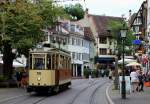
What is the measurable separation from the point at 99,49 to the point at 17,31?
9242cm

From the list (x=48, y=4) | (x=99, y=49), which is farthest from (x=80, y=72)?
(x=48, y=4)

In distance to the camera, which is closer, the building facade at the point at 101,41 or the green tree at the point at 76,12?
the green tree at the point at 76,12

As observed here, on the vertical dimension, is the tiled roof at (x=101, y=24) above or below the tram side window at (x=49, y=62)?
above

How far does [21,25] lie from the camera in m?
51.0

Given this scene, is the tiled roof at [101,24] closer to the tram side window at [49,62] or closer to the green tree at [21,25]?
the green tree at [21,25]

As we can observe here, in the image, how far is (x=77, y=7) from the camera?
138 m

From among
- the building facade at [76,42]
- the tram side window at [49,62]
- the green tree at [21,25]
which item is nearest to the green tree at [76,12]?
the building facade at [76,42]

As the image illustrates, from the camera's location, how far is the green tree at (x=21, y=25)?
50.7 m

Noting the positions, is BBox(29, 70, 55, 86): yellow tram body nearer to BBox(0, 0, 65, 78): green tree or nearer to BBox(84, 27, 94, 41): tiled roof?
BBox(0, 0, 65, 78): green tree

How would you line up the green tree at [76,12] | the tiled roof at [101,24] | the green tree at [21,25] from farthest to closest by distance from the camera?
the tiled roof at [101,24] < the green tree at [76,12] < the green tree at [21,25]

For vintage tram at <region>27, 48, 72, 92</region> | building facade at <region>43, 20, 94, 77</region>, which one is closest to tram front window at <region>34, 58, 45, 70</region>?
vintage tram at <region>27, 48, 72, 92</region>

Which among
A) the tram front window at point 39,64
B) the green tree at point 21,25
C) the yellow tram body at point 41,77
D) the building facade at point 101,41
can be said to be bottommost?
the yellow tram body at point 41,77

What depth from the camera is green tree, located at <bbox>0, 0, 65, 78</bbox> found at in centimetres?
5069

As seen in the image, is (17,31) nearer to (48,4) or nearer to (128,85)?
(48,4)
